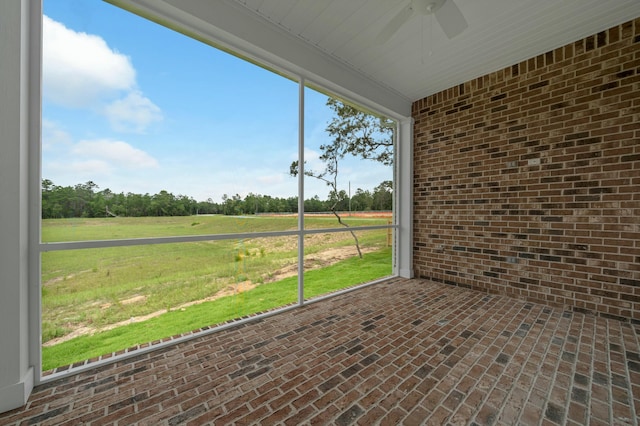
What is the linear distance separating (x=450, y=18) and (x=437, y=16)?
110mm

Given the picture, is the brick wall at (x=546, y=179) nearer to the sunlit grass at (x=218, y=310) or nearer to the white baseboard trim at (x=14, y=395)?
the sunlit grass at (x=218, y=310)

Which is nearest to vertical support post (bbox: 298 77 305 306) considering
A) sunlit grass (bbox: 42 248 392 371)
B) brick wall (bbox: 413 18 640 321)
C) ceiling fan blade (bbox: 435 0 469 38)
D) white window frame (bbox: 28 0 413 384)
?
white window frame (bbox: 28 0 413 384)

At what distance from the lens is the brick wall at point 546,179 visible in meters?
2.61

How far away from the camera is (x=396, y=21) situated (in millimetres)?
2033

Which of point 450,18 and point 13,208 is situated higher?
point 450,18

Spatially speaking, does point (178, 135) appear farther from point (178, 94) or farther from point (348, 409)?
point (348, 409)

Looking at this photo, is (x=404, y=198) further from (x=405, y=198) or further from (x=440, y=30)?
(x=440, y=30)

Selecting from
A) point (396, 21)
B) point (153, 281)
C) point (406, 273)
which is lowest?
point (406, 273)

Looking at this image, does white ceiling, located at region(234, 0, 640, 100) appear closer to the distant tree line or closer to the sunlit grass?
the distant tree line

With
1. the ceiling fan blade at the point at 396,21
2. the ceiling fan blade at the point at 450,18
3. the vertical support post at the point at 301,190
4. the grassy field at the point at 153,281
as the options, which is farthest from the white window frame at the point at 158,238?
the ceiling fan blade at the point at 450,18

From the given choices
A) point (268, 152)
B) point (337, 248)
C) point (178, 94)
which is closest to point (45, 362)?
point (178, 94)

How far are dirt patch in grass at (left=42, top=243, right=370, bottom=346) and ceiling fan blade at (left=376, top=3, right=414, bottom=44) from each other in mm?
2333

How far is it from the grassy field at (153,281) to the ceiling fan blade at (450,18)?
93.1 inches

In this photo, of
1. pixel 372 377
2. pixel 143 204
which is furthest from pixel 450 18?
pixel 143 204
